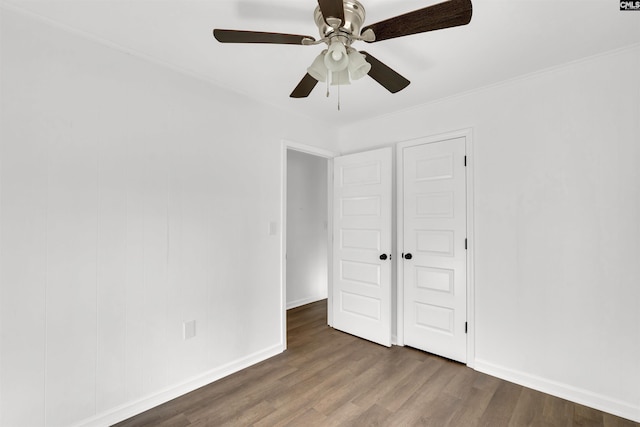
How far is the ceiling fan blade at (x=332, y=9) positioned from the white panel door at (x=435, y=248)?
2002 mm

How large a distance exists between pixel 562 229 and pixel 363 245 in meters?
1.78

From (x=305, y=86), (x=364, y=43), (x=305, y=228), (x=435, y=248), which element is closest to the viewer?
(x=305, y=86)

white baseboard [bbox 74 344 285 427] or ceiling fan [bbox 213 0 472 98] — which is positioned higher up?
ceiling fan [bbox 213 0 472 98]

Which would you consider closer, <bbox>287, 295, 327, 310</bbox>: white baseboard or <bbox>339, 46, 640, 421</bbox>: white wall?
<bbox>339, 46, 640, 421</bbox>: white wall

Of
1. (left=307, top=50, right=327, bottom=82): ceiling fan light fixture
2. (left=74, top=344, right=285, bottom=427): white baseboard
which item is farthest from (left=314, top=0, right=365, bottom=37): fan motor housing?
(left=74, top=344, right=285, bottom=427): white baseboard

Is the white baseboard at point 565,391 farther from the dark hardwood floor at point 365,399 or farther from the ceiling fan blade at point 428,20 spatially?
the ceiling fan blade at point 428,20

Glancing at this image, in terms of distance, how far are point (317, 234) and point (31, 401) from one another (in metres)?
3.85

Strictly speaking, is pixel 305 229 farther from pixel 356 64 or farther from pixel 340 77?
pixel 356 64

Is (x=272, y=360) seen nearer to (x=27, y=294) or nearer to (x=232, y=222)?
(x=232, y=222)

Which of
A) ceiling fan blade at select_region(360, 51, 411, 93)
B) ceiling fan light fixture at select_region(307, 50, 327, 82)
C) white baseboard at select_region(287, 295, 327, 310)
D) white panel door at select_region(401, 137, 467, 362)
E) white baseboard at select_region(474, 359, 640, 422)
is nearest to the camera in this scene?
ceiling fan light fixture at select_region(307, 50, 327, 82)

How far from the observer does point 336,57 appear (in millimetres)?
1385

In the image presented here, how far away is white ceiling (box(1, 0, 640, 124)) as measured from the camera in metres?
1.69

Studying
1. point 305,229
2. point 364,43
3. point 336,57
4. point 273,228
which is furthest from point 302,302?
point 336,57

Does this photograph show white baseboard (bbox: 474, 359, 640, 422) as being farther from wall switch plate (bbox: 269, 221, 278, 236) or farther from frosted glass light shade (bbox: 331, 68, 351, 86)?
frosted glass light shade (bbox: 331, 68, 351, 86)
